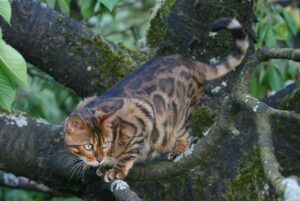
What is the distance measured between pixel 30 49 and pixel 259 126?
1.88m

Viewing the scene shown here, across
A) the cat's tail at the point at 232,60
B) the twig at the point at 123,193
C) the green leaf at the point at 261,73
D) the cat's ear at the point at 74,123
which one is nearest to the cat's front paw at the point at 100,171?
the cat's ear at the point at 74,123

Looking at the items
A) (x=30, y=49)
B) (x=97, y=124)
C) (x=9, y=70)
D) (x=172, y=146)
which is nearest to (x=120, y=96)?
(x=97, y=124)

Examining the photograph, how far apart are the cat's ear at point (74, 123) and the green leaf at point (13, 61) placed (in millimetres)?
1307

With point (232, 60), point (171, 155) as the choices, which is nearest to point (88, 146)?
point (171, 155)

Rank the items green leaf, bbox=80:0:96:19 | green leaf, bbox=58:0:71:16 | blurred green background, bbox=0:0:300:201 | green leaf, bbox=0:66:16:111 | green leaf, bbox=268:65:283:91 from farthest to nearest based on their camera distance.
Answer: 1. green leaf, bbox=268:65:283:91
2. blurred green background, bbox=0:0:300:201
3. green leaf, bbox=80:0:96:19
4. green leaf, bbox=58:0:71:16
5. green leaf, bbox=0:66:16:111

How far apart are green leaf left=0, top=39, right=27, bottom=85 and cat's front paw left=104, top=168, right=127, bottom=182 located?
141 cm

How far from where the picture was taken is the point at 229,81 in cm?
405

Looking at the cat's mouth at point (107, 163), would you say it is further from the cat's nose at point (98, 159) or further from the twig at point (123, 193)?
the twig at point (123, 193)

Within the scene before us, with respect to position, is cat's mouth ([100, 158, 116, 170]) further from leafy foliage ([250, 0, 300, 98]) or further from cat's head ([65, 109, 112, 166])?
leafy foliage ([250, 0, 300, 98])

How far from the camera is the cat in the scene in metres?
3.45

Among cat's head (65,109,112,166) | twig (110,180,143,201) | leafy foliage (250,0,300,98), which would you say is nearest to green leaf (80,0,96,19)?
cat's head (65,109,112,166)

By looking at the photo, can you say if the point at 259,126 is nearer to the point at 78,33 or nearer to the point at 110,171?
the point at 110,171

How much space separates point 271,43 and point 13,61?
8.47ft

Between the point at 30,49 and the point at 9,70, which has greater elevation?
the point at 9,70
